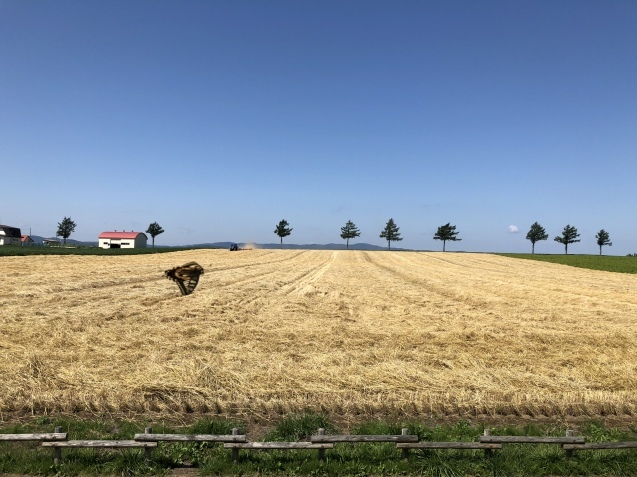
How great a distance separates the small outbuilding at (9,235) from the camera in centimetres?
12291

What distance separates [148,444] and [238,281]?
23830 mm

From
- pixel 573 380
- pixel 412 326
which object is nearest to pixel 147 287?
pixel 412 326

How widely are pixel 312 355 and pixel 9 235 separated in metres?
152

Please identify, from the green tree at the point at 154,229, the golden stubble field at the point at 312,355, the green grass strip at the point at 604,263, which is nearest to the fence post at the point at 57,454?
the golden stubble field at the point at 312,355

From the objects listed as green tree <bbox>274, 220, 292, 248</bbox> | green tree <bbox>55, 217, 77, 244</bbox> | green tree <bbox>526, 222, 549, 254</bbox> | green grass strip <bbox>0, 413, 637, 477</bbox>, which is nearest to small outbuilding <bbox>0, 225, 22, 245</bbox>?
green tree <bbox>55, 217, 77, 244</bbox>

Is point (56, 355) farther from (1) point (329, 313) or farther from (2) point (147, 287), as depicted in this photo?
(2) point (147, 287)

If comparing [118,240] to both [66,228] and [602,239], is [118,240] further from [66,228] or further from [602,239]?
[602,239]

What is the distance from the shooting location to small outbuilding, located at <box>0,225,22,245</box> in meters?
123

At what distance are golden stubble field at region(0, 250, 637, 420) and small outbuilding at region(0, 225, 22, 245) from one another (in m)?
129

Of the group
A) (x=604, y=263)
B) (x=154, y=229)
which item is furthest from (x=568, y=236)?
(x=154, y=229)

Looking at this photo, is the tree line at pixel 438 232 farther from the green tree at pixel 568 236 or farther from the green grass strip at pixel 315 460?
the green grass strip at pixel 315 460

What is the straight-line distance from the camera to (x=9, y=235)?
12781 cm

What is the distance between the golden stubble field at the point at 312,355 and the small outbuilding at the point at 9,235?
423ft

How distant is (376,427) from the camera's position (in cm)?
747
